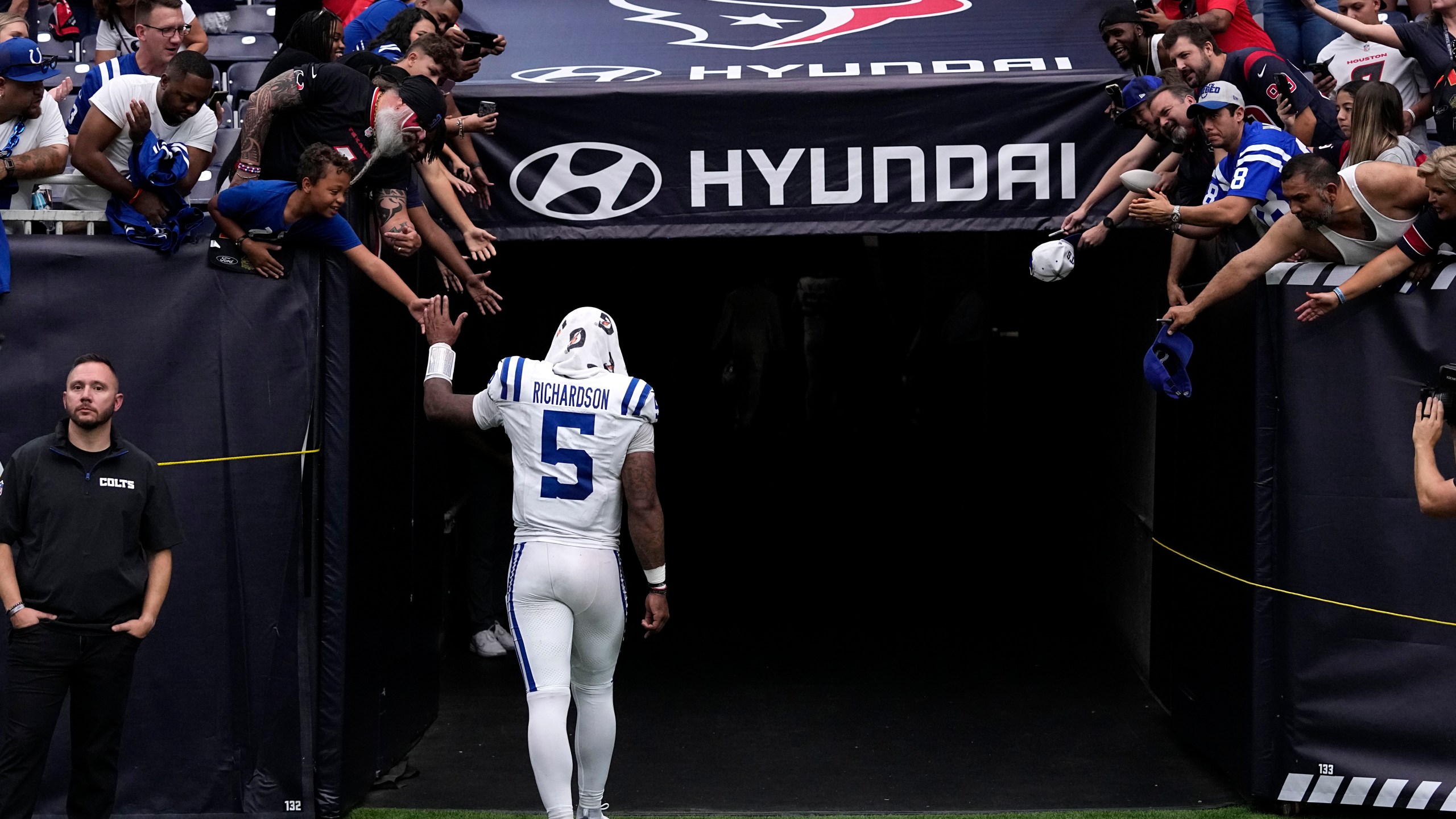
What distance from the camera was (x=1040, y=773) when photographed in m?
6.85

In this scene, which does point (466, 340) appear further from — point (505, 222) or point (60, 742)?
point (60, 742)

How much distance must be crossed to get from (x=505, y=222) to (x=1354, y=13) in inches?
180

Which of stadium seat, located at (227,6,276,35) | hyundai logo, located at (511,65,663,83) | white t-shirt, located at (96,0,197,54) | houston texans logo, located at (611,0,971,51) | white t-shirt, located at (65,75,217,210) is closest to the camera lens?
white t-shirt, located at (65,75,217,210)

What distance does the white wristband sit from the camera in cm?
587

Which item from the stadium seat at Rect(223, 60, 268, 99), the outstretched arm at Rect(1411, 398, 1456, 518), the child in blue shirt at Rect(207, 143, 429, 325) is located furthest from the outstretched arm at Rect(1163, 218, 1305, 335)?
the stadium seat at Rect(223, 60, 268, 99)

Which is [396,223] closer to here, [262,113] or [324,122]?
[324,122]

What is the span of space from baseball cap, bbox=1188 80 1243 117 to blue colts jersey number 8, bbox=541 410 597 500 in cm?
292

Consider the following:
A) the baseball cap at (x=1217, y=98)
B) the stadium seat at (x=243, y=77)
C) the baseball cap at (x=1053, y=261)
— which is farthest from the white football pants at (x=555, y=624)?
the stadium seat at (x=243, y=77)

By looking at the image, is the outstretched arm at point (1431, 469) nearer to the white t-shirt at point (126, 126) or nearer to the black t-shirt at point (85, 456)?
the black t-shirt at point (85, 456)

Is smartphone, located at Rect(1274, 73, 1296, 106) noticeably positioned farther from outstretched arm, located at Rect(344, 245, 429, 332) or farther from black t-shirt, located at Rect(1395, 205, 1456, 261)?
outstretched arm, located at Rect(344, 245, 429, 332)

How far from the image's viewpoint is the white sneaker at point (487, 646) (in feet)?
28.9

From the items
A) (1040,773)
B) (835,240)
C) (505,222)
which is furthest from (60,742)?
(835,240)

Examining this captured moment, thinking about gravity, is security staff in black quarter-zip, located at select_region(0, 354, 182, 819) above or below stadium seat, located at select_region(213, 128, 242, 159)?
below

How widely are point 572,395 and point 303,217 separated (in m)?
1.41
